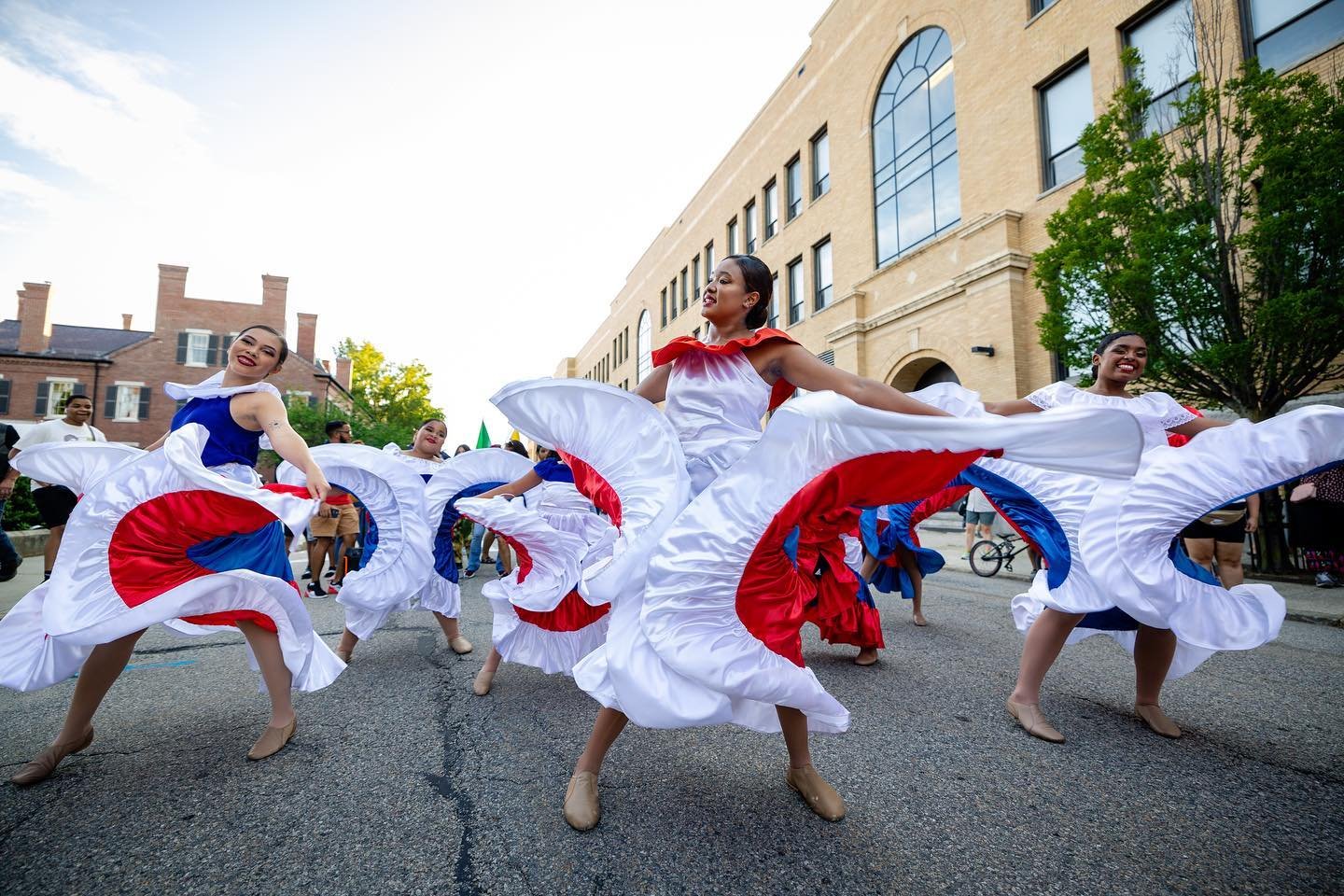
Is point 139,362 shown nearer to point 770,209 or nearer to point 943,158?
point 770,209

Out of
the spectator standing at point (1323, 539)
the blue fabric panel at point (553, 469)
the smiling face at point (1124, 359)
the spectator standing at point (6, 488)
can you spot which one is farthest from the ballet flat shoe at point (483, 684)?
the spectator standing at point (1323, 539)

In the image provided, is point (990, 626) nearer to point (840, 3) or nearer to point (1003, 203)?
point (1003, 203)

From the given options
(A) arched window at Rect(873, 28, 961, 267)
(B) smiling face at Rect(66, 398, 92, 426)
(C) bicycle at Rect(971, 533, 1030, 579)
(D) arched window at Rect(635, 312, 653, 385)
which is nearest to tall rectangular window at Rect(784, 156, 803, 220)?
(A) arched window at Rect(873, 28, 961, 267)

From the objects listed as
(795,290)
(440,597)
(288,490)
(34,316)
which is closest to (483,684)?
(440,597)

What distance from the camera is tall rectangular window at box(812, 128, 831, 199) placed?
1902cm

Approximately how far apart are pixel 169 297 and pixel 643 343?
75.8 feet

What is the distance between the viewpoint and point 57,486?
18.4 feet

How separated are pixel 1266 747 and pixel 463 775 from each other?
3.36 metres

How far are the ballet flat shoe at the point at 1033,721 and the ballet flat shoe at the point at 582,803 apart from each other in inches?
78.6

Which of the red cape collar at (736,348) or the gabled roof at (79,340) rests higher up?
the gabled roof at (79,340)

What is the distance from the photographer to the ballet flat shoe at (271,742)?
250 centimetres

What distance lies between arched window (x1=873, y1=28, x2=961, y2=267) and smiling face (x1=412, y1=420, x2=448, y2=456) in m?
13.3

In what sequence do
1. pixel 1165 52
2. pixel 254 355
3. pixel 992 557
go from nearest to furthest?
pixel 254 355, pixel 992 557, pixel 1165 52

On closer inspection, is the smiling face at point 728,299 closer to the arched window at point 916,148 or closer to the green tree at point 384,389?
the arched window at point 916,148
